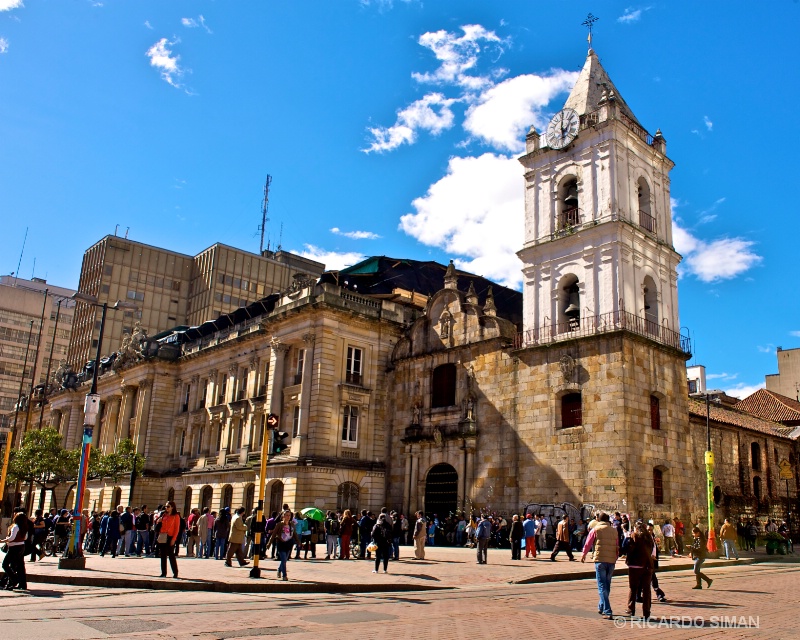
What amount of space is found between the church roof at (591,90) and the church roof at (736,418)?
14915 millimetres

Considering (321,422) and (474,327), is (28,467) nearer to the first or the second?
(321,422)

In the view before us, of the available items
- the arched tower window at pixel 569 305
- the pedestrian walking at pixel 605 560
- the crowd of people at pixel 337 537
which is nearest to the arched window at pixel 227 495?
the crowd of people at pixel 337 537

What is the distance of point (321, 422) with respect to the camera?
35.5 metres

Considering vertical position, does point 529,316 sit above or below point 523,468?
above

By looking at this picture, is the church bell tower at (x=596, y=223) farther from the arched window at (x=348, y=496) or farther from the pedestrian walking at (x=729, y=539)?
the arched window at (x=348, y=496)

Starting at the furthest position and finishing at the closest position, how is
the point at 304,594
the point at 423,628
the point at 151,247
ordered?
1. the point at 151,247
2. the point at 304,594
3. the point at 423,628

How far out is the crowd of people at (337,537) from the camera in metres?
14.5

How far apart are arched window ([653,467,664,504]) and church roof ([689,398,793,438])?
6362 mm

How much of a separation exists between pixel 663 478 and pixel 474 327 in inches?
433

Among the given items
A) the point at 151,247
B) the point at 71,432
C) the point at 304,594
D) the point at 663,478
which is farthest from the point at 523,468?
the point at 151,247

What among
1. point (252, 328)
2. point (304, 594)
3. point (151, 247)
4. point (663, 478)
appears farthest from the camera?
point (151, 247)

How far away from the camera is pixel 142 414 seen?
5019 cm

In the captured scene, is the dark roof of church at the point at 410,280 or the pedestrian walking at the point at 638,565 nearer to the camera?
the pedestrian walking at the point at 638,565

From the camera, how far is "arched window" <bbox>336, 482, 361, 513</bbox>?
35.9m
